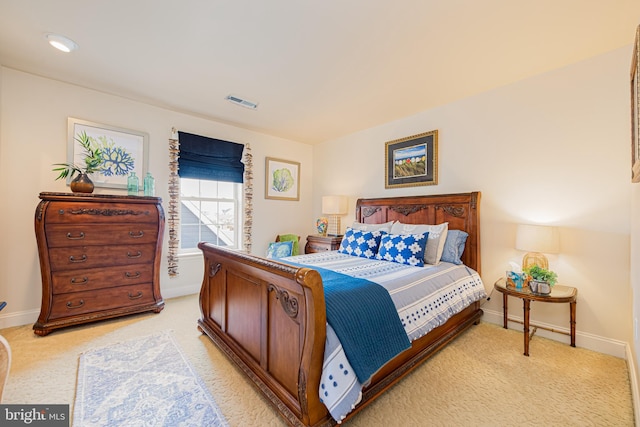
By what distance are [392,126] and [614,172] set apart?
7.82 feet

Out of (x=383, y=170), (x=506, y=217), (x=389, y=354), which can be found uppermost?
(x=383, y=170)

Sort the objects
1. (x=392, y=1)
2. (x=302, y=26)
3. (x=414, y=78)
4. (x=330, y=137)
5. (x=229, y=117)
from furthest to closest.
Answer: (x=330, y=137) < (x=229, y=117) < (x=414, y=78) < (x=302, y=26) < (x=392, y=1)

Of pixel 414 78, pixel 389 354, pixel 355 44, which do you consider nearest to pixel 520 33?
pixel 414 78

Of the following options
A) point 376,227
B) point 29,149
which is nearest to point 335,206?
Answer: point 376,227

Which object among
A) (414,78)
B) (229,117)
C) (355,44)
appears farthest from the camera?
(229,117)

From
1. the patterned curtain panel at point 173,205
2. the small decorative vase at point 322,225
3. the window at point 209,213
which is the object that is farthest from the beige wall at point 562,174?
the patterned curtain panel at point 173,205

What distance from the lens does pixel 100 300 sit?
2.78m

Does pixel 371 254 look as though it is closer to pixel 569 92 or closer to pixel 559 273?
pixel 559 273

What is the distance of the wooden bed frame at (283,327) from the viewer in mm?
1352

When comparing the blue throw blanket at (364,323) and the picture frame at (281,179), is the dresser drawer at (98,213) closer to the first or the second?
the picture frame at (281,179)

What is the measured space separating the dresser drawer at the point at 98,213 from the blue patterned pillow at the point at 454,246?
3.30 m

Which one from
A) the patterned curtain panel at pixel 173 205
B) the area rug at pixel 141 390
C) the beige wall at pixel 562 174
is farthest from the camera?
the patterned curtain panel at pixel 173 205

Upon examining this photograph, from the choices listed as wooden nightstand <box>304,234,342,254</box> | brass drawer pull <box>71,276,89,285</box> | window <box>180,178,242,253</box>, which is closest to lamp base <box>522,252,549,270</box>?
wooden nightstand <box>304,234,342,254</box>

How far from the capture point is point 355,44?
2.19m
